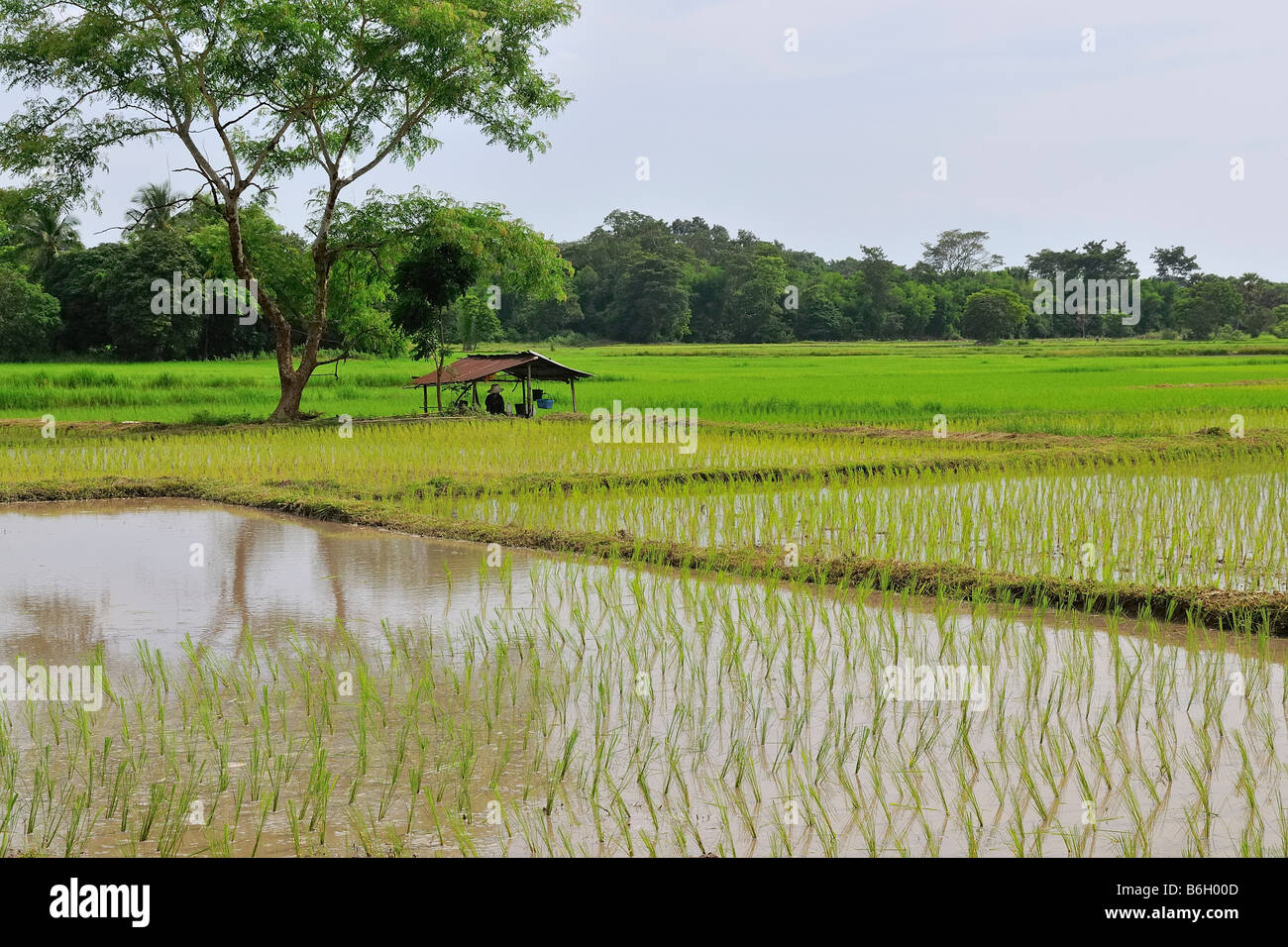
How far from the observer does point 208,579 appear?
726 centimetres

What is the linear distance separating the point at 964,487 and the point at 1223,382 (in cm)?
1654

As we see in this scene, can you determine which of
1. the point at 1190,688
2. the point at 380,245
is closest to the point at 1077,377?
the point at 380,245

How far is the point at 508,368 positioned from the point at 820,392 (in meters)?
6.95

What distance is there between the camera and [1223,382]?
24.5 m

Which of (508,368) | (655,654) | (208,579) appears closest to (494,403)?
(508,368)

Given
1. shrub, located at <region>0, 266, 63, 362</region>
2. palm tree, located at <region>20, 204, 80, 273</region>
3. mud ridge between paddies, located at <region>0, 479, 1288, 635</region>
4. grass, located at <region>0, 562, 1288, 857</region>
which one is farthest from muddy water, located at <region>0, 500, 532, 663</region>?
palm tree, located at <region>20, 204, 80, 273</region>

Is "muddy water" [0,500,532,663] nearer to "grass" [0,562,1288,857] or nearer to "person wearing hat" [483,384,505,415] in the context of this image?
"grass" [0,562,1288,857]

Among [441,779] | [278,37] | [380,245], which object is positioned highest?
[278,37]

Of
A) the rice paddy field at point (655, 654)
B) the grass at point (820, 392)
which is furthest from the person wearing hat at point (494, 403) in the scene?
the rice paddy field at point (655, 654)

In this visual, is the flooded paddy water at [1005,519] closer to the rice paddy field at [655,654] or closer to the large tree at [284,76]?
the rice paddy field at [655,654]

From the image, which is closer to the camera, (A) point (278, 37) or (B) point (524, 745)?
(B) point (524, 745)

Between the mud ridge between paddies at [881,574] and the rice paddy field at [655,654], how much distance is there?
3 cm
